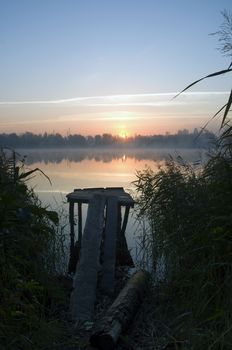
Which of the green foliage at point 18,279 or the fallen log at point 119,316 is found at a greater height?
the green foliage at point 18,279

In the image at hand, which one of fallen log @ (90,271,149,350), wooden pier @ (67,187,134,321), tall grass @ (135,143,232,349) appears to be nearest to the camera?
tall grass @ (135,143,232,349)

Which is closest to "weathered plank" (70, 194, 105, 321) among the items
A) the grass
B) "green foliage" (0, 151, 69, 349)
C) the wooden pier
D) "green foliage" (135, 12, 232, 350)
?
the wooden pier

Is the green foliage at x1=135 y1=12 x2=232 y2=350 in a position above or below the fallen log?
above

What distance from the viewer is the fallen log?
4.29 m

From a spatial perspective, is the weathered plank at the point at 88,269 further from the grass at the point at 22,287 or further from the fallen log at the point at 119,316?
the fallen log at the point at 119,316

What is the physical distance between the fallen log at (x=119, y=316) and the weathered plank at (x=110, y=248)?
1.97 ft

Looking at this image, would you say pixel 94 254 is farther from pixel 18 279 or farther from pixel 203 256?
pixel 18 279

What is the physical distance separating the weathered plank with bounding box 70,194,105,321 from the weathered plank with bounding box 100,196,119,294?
0.86ft

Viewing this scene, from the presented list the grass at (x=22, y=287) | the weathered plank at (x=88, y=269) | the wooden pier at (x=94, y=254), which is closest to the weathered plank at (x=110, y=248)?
the wooden pier at (x=94, y=254)

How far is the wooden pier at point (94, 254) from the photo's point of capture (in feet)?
18.4

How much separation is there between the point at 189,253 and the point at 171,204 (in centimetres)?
189

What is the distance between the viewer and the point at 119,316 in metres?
4.68

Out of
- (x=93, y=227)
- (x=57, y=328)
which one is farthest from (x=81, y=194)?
(x=57, y=328)

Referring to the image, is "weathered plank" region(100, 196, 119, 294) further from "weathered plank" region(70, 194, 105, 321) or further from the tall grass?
the tall grass
